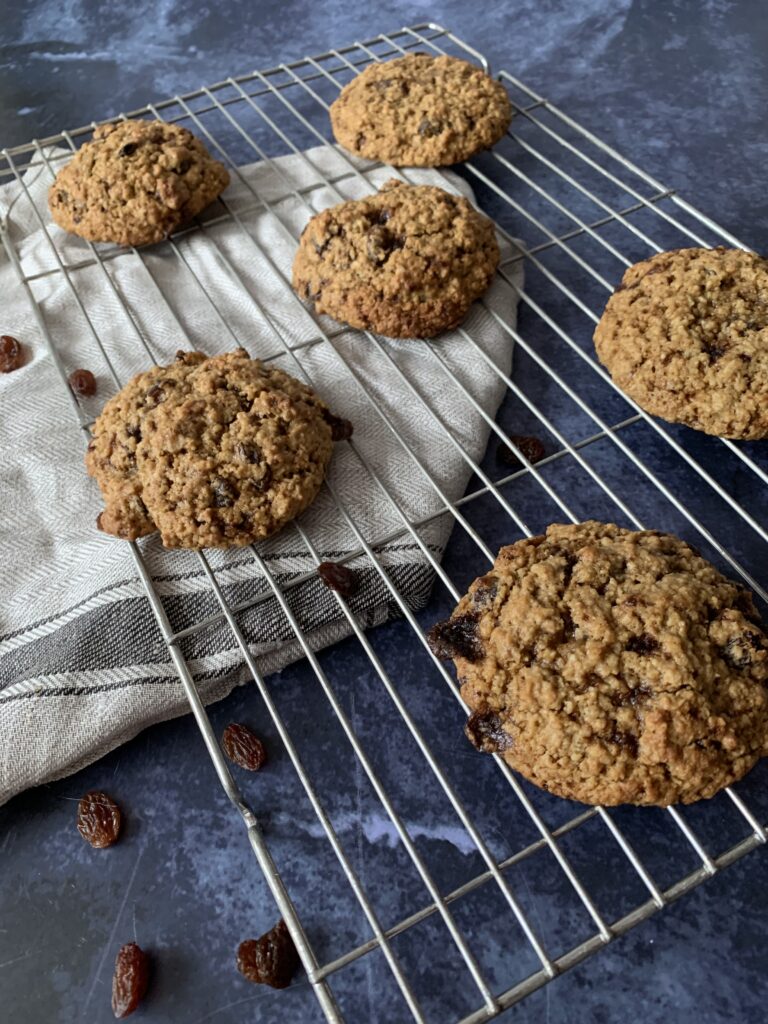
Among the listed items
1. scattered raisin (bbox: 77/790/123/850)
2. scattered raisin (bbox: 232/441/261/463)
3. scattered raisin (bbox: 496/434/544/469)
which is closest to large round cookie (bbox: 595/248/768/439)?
scattered raisin (bbox: 496/434/544/469)

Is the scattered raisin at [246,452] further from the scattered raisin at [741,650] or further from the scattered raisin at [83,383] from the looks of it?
the scattered raisin at [741,650]

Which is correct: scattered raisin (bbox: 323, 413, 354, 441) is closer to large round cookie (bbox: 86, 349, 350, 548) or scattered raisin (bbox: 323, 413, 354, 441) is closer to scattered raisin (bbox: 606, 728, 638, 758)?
large round cookie (bbox: 86, 349, 350, 548)

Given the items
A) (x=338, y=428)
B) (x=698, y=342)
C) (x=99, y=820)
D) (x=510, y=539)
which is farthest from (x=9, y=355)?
(x=698, y=342)

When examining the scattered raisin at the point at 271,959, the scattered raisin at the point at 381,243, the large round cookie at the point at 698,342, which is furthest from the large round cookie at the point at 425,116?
the scattered raisin at the point at 271,959

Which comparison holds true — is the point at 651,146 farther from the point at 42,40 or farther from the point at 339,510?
the point at 42,40

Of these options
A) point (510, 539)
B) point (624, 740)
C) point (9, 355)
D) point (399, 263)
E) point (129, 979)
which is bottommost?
point (129, 979)

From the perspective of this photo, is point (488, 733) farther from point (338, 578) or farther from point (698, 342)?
point (698, 342)
